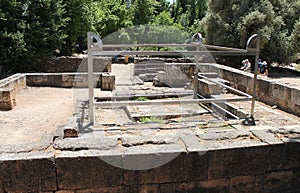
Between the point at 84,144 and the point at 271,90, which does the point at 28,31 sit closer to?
the point at 271,90

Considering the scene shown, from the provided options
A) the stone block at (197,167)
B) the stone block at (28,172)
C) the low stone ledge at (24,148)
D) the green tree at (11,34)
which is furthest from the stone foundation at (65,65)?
the stone block at (197,167)

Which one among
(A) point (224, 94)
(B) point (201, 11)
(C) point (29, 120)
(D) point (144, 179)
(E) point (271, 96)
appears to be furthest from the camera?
(B) point (201, 11)

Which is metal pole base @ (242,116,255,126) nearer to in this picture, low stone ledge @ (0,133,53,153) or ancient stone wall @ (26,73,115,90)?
low stone ledge @ (0,133,53,153)

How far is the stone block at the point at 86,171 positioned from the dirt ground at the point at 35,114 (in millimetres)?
3029

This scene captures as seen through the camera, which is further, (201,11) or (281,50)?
(201,11)

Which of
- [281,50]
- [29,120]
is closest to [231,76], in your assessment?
[29,120]

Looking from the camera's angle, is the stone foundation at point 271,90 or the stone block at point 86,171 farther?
the stone foundation at point 271,90

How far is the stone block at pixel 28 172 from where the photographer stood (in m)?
2.55

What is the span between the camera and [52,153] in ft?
8.75

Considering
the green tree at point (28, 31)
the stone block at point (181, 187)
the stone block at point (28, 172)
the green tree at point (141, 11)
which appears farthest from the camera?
the green tree at point (141, 11)

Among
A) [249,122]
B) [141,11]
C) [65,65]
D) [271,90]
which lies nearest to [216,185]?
[249,122]

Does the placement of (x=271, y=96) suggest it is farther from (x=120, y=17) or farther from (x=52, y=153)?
(x=120, y=17)

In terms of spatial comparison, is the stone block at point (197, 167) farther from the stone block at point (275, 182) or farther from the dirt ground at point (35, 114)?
the dirt ground at point (35, 114)

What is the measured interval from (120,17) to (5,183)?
24.4 metres
